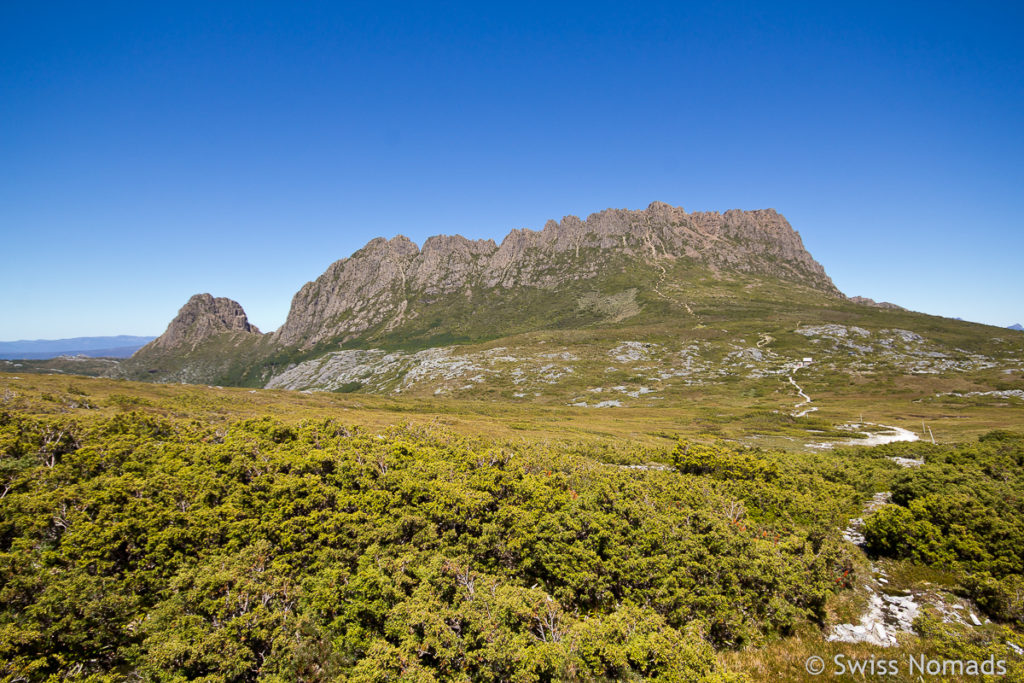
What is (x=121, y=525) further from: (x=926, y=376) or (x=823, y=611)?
(x=926, y=376)

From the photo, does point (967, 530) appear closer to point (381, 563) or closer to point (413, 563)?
point (413, 563)

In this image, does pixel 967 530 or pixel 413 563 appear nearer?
pixel 413 563

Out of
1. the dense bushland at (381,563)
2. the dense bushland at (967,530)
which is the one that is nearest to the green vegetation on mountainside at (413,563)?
the dense bushland at (381,563)

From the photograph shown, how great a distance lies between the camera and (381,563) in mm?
29750

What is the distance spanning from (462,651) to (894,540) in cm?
4302

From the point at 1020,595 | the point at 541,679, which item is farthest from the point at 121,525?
the point at 1020,595

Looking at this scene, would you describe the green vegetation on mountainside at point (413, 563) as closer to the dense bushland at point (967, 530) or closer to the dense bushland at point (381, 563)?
the dense bushland at point (381, 563)

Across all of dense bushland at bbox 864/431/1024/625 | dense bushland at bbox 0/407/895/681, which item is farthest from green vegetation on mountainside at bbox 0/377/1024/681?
dense bushland at bbox 864/431/1024/625

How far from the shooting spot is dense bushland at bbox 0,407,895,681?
2277 cm

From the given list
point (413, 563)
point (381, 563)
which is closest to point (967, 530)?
point (413, 563)

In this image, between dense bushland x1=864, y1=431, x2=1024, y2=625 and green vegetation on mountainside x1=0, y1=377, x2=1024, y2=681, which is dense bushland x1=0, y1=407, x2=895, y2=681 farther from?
dense bushland x1=864, y1=431, x2=1024, y2=625

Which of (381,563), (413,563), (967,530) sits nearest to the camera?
(381,563)

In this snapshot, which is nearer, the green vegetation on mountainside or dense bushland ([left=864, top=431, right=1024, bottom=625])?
the green vegetation on mountainside

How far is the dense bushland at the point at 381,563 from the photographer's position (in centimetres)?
2277
